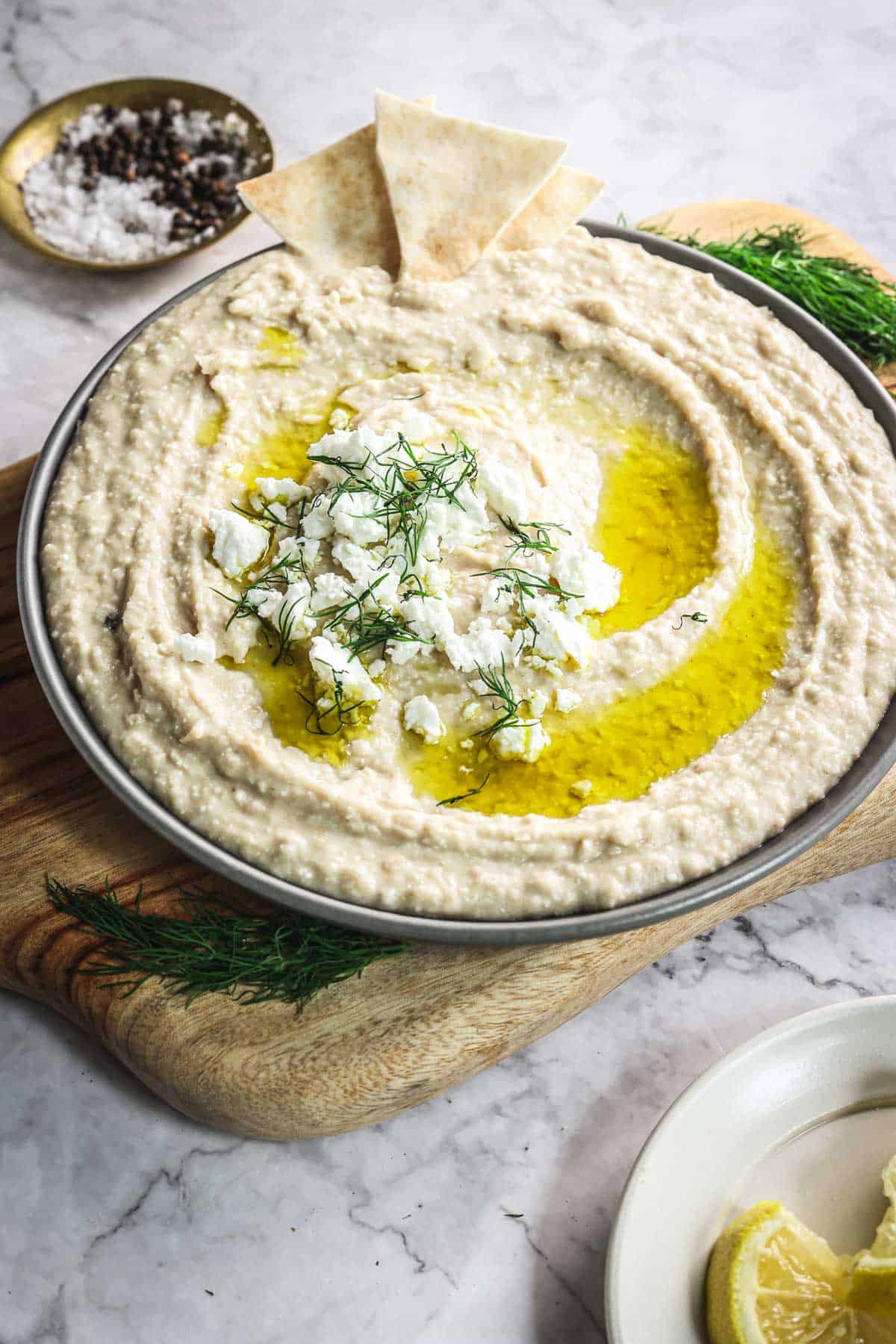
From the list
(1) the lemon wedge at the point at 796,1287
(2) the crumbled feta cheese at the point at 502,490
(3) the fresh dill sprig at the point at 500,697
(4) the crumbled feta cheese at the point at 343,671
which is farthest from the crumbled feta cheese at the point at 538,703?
(1) the lemon wedge at the point at 796,1287

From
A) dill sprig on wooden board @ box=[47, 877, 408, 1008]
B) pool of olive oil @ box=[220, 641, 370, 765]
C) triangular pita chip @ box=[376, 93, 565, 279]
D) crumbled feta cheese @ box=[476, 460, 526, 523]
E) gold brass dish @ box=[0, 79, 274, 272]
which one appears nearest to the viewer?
dill sprig on wooden board @ box=[47, 877, 408, 1008]

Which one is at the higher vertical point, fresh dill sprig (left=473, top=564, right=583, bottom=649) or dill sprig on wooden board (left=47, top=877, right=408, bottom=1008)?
fresh dill sprig (left=473, top=564, right=583, bottom=649)

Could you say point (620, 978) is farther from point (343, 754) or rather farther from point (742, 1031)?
point (343, 754)

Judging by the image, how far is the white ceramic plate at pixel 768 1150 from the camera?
3.59 meters

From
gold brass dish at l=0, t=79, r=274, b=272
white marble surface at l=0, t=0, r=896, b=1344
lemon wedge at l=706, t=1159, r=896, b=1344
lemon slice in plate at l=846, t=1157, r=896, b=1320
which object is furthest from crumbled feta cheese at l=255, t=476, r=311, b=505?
lemon slice in plate at l=846, t=1157, r=896, b=1320

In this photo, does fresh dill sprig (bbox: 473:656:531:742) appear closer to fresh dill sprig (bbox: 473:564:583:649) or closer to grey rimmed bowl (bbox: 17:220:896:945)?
fresh dill sprig (bbox: 473:564:583:649)

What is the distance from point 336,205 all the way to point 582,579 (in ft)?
6.01

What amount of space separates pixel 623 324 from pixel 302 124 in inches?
111

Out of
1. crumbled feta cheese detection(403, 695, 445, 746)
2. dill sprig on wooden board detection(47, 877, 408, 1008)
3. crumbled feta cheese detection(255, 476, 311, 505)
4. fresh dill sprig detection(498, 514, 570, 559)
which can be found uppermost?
fresh dill sprig detection(498, 514, 570, 559)

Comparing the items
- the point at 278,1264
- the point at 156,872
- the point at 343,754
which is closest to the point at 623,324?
the point at 343,754

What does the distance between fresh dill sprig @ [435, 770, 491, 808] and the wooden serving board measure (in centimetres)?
47

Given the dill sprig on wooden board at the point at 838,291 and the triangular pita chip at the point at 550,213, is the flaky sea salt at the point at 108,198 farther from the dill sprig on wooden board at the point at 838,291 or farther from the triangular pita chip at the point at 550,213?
the dill sprig on wooden board at the point at 838,291

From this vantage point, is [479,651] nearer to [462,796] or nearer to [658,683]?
[462,796]

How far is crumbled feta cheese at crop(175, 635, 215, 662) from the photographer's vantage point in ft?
12.3
